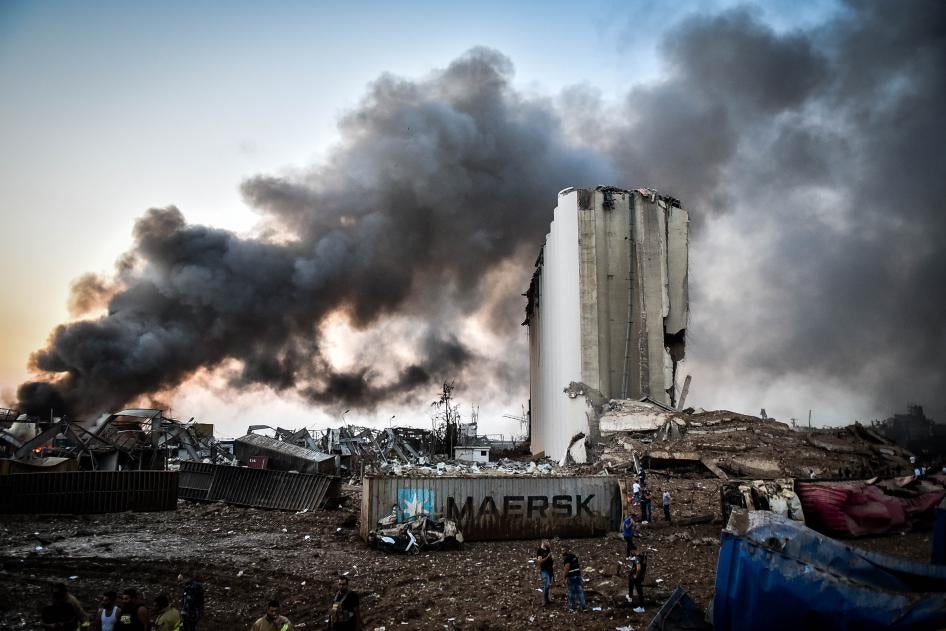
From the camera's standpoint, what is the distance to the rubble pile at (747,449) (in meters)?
23.0

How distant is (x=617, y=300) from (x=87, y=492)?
25.5 meters

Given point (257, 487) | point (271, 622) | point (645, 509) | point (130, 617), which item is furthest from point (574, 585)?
point (257, 487)

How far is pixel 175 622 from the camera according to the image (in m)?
6.82

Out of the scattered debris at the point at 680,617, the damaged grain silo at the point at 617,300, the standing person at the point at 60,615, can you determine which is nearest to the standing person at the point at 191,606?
the standing person at the point at 60,615

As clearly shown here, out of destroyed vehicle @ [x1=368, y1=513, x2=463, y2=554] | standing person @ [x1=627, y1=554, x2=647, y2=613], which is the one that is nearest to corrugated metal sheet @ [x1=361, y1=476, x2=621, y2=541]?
destroyed vehicle @ [x1=368, y1=513, x2=463, y2=554]

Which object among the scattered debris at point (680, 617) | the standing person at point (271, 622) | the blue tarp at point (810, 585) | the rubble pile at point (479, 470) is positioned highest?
the blue tarp at point (810, 585)

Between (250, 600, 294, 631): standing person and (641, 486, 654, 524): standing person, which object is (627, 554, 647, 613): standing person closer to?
(250, 600, 294, 631): standing person

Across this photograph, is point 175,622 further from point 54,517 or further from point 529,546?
point 54,517

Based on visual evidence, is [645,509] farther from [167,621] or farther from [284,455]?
[284,455]

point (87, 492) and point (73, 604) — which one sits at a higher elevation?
point (73, 604)

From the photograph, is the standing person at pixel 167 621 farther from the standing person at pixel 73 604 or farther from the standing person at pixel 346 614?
the standing person at pixel 346 614

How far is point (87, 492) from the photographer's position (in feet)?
62.3

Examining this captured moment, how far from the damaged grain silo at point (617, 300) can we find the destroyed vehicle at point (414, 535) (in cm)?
1841

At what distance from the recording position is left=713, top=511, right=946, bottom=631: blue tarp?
6.61m
